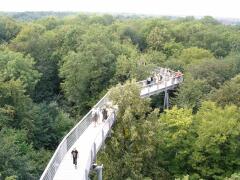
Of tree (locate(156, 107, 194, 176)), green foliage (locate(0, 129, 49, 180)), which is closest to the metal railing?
green foliage (locate(0, 129, 49, 180))

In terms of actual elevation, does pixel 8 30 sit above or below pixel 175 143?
above

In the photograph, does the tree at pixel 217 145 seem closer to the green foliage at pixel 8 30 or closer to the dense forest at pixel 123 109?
the dense forest at pixel 123 109

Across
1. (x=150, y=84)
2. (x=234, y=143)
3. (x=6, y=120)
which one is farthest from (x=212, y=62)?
(x=6, y=120)

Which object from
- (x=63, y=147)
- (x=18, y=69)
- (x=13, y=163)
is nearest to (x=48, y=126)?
(x=18, y=69)

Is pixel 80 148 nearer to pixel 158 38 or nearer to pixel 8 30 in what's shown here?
pixel 158 38

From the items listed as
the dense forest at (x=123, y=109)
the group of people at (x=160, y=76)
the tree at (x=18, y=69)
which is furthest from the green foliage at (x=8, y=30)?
the group of people at (x=160, y=76)

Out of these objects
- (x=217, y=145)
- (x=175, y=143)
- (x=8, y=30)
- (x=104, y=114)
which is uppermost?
(x=8, y=30)

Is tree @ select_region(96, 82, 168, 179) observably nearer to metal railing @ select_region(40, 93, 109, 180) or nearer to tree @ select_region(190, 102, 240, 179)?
metal railing @ select_region(40, 93, 109, 180)

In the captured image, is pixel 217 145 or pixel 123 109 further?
pixel 217 145

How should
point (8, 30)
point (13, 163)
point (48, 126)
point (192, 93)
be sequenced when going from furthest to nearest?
point (8, 30), point (48, 126), point (192, 93), point (13, 163)
